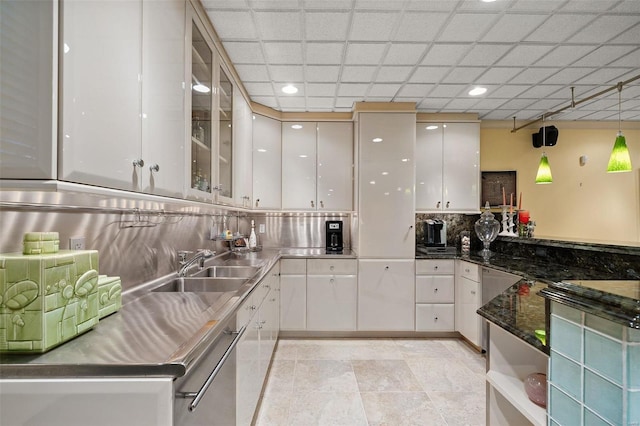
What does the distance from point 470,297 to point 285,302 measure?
202cm

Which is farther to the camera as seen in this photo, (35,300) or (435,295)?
(435,295)

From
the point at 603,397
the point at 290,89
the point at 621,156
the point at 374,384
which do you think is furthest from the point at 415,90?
the point at 603,397

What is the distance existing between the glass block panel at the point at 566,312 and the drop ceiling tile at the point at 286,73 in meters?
2.47

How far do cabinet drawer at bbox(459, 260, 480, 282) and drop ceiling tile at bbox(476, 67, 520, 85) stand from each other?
1.84 meters

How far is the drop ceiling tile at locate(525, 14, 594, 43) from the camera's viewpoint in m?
1.95

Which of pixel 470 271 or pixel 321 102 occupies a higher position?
pixel 321 102

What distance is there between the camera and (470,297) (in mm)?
3115

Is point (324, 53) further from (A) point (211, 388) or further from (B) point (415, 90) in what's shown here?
(A) point (211, 388)

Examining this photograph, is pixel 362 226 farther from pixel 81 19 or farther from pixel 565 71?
pixel 81 19

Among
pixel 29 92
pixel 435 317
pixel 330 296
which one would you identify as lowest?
pixel 435 317

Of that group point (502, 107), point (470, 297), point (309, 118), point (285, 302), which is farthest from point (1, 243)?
point (502, 107)

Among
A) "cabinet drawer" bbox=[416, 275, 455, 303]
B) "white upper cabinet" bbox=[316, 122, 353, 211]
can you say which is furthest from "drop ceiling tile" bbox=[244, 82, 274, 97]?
"cabinet drawer" bbox=[416, 275, 455, 303]

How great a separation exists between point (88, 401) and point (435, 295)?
328 centimetres

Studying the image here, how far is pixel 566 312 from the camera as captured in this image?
804 mm
